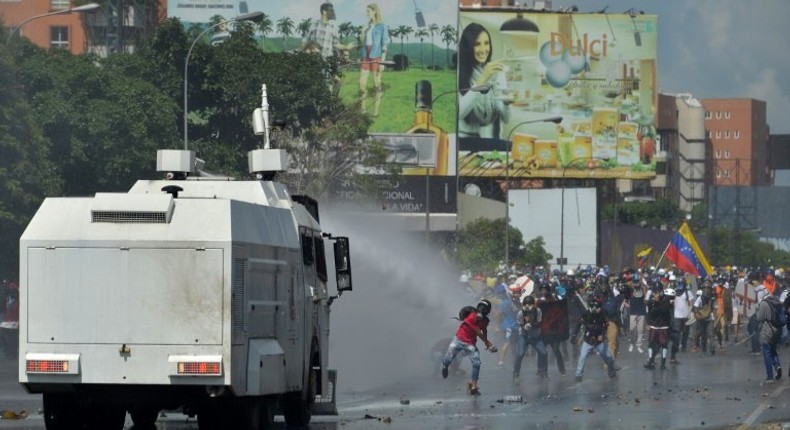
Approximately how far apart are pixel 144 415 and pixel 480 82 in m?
101

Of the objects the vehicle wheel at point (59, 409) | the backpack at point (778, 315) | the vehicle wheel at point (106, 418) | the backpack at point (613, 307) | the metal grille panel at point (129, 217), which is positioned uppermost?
the metal grille panel at point (129, 217)

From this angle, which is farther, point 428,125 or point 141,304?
point 428,125

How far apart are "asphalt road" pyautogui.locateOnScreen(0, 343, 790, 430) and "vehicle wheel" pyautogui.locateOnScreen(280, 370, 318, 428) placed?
0.48 meters

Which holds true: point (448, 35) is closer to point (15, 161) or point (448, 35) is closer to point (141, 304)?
point (15, 161)

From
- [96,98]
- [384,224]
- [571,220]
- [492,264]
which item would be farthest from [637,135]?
[384,224]

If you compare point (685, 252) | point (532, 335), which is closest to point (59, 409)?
point (532, 335)

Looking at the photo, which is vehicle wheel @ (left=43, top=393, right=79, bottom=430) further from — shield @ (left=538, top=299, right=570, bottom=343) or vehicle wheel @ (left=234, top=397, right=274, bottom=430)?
shield @ (left=538, top=299, right=570, bottom=343)

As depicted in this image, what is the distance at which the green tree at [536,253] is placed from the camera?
308 feet

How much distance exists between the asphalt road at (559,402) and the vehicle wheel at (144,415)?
21 centimetres

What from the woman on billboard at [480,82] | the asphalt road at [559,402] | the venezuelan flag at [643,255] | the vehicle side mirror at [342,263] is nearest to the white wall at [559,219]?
the woman on billboard at [480,82]

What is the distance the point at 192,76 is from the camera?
179ft

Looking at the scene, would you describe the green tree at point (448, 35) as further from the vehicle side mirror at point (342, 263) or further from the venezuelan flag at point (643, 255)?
the vehicle side mirror at point (342, 263)

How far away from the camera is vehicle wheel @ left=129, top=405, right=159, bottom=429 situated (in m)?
13.7

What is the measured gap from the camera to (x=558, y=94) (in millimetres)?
117125
